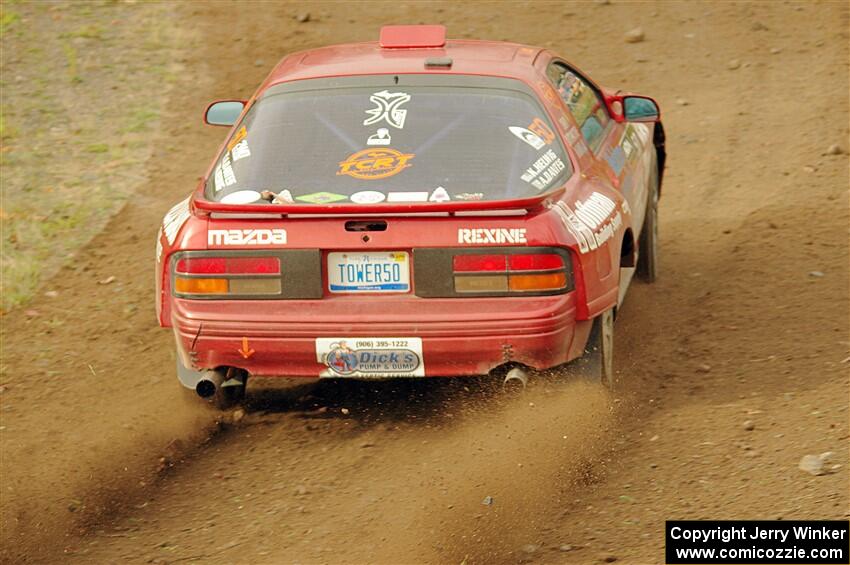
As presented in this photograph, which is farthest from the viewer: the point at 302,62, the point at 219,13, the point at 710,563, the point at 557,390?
the point at 219,13

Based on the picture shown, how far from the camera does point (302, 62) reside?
6.45 metres

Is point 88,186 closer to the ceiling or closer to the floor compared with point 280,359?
closer to the floor

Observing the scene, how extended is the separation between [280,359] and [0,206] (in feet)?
16.5

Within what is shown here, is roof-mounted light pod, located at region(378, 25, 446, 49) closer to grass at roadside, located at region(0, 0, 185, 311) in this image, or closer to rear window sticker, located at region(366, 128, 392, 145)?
rear window sticker, located at region(366, 128, 392, 145)

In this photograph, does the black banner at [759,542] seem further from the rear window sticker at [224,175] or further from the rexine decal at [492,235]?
the rear window sticker at [224,175]

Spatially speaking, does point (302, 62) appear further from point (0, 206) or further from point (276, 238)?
point (0, 206)

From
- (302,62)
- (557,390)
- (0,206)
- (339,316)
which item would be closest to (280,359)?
(339,316)

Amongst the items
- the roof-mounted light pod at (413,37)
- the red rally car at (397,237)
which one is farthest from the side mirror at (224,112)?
the roof-mounted light pod at (413,37)

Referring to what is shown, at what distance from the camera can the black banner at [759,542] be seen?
14.4 feet

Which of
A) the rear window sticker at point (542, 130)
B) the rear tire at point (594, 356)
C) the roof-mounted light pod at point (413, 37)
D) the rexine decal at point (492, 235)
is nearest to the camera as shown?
the rexine decal at point (492, 235)

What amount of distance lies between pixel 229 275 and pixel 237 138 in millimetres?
877

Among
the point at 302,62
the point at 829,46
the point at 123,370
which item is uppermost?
the point at 302,62

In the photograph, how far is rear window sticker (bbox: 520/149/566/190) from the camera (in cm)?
557

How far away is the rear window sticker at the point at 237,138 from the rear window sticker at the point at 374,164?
22.7 inches
